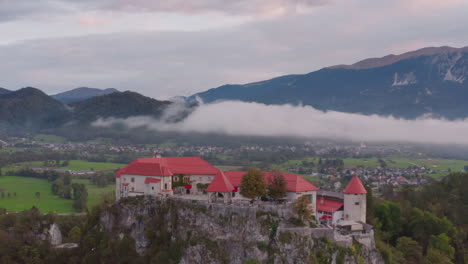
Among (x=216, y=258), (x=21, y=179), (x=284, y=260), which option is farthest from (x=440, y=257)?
(x=21, y=179)

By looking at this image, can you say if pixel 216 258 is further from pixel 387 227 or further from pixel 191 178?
pixel 387 227

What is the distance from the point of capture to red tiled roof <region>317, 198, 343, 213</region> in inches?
2507

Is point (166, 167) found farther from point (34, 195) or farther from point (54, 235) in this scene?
point (34, 195)

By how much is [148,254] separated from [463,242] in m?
50.6

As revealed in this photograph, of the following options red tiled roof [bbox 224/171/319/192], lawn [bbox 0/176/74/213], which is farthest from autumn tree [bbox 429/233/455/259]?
lawn [bbox 0/176/74/213]

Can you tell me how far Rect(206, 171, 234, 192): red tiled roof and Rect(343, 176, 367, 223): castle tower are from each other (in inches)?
634

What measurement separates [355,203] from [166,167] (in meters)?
27.2

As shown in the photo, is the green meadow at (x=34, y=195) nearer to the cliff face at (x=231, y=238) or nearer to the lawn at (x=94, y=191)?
the lawn at (x=94, y=191)

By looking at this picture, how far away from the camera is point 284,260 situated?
5322 centimetres

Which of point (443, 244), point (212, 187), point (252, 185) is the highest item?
point (252, 185)

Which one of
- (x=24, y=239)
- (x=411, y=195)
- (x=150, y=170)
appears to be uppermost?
(x=150, y=170)

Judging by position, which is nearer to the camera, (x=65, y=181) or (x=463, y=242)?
(x=463, y=242)

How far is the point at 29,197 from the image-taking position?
128 metres

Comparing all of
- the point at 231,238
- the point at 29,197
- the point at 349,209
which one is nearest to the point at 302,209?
the point at 231,238
